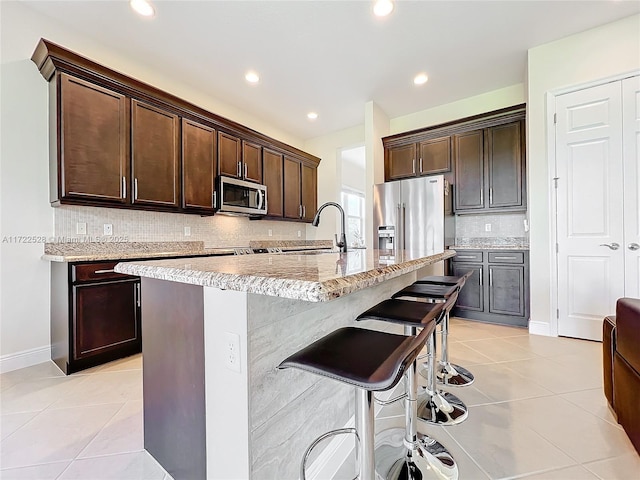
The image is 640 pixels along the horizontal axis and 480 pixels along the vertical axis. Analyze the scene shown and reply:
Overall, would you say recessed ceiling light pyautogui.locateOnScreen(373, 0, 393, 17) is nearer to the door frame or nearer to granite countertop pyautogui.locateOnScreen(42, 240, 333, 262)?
the door frame

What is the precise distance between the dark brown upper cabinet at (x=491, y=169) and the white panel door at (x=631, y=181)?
34.6 inches

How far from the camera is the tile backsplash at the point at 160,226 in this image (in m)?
2.58

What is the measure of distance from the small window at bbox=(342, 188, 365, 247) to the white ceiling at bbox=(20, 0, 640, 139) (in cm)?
304

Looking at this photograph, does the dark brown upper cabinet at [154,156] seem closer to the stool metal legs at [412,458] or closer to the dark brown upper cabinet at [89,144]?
the dark brown upper cabinet at [89,144]

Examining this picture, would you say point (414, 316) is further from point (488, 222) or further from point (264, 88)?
point (264, 88)

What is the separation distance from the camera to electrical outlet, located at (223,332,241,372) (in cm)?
86

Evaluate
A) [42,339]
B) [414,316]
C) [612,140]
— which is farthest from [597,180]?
[42,339]

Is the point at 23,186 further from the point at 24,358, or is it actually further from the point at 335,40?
the point at 335,40

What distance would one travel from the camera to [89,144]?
2.42 meters

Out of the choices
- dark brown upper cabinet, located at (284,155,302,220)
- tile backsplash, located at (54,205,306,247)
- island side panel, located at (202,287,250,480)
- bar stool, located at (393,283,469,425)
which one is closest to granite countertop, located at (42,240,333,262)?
tile backsplash, located at (54,205,306,247)

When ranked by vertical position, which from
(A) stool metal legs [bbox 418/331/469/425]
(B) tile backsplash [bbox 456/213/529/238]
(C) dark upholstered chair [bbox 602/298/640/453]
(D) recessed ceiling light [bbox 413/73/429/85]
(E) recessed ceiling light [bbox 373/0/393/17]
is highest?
(D) recessed ceiling light [bbox 413/73/429/85]

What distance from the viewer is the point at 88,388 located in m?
1.93

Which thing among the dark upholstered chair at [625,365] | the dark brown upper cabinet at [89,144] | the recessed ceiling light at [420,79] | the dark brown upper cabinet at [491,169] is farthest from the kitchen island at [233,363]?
the recessed ceiling light at [420,79]

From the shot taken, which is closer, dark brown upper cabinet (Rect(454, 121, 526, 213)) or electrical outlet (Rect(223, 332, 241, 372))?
electrical outlet (Rect(223, 332, 241, 372))
